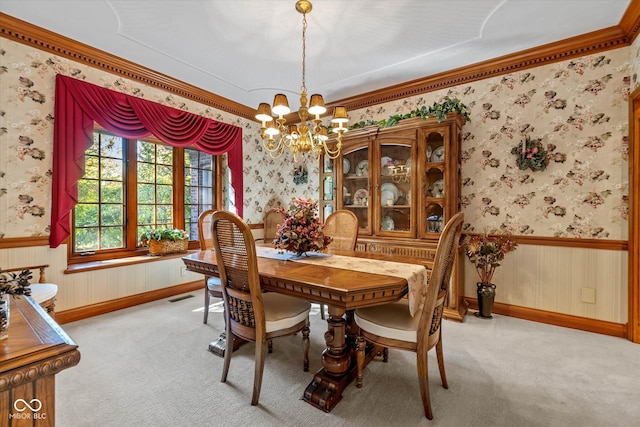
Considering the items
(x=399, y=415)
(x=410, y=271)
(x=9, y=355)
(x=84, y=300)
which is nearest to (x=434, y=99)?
(x=410, y=271)

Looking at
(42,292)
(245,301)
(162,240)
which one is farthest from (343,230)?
(42,292)

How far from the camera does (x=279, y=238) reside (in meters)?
2.19

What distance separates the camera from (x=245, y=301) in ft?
5.62

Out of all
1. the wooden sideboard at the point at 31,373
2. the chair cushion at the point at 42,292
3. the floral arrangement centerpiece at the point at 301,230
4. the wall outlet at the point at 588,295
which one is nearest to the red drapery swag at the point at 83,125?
the chair cushion at the point at 42,292

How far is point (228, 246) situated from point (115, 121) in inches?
90.4

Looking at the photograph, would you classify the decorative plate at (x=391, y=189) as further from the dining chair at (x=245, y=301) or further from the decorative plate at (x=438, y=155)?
the dining chair at (x=245, y=301)

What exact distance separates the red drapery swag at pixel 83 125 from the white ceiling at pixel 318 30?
43 cm

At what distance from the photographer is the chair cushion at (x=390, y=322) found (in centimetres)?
162

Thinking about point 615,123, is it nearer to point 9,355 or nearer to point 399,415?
point 399,415

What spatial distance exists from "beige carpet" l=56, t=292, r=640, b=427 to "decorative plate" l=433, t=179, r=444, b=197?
135 cm

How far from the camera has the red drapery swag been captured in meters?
2.64

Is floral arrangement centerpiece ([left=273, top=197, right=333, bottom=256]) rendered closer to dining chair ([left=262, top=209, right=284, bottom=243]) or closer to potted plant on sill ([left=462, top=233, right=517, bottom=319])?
potted plant on sill ([left=462, top=233, right=517, bottom=319])

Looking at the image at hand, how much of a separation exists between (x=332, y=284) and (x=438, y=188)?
2086mm

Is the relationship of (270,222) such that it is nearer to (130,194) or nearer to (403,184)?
(130,194)
